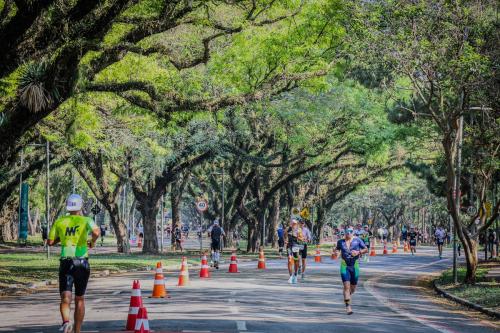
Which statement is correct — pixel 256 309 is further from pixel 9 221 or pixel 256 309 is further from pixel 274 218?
pixel 9 221

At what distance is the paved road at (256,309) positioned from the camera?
1407 cm

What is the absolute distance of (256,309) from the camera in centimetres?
1672

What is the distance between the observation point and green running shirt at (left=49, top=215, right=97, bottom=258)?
11.8 m

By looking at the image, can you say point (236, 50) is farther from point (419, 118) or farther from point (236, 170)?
point (236, 170)

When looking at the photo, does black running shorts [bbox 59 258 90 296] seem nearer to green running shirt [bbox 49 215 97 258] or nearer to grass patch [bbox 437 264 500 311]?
green running shirt [bbox 49 215 97 258]

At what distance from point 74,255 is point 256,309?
5.78 m

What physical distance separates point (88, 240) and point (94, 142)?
2000 cm

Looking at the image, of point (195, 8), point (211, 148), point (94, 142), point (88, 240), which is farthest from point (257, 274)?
point (88, 240)

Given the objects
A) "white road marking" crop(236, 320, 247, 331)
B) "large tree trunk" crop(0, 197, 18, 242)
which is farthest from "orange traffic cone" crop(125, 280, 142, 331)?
"large tree trunk" crop(0, 197, 18, 242)

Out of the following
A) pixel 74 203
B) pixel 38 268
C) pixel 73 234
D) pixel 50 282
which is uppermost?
pixel 74 203

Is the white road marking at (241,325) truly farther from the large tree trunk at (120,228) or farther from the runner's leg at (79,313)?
the large tree trunk at (120,228)

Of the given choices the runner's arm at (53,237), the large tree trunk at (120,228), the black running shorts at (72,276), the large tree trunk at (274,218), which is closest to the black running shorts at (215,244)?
the large tree trunk at (120,228)

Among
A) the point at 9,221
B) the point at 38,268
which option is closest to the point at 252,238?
the point at 38,268

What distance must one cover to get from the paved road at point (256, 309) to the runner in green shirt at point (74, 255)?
5.60ft
